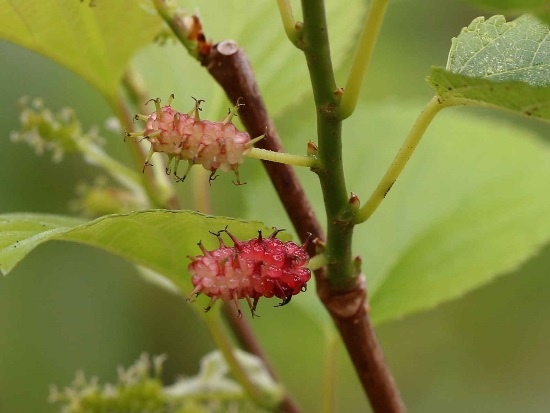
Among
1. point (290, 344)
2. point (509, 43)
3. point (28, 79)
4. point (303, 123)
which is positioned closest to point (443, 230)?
point (303, 123)

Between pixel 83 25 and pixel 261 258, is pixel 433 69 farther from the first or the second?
pixel 83 25

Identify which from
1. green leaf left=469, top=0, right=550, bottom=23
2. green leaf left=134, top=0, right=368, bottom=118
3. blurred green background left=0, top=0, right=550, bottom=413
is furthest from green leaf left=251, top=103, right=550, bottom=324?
blurred green background left=0, top=0, right=550, bottom=413

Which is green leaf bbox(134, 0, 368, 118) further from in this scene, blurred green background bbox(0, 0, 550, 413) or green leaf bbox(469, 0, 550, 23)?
blurred green background bbox(0, 0, 550, 413)

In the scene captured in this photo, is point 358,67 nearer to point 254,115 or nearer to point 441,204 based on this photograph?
point 254,115

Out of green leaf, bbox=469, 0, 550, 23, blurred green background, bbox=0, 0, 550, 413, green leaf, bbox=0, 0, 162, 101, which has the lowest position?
green leaf, bbox=469, 0, 550, 23

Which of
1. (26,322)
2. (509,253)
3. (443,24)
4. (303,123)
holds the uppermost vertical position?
(443,24)

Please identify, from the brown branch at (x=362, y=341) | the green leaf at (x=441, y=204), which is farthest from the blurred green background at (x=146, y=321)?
the brown branch at (x=362, y=341)
